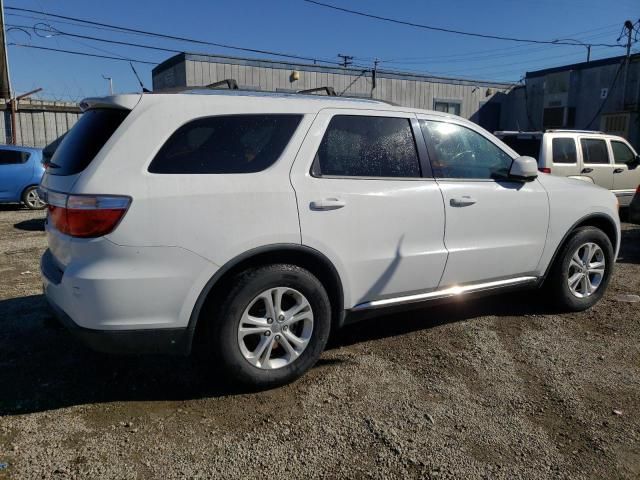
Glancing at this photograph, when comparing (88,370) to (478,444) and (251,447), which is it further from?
(478,444)

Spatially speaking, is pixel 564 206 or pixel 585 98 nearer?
pixel 564 206

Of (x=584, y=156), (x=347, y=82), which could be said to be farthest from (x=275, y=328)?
(x=347, y=82)

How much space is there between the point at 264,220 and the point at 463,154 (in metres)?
1.81

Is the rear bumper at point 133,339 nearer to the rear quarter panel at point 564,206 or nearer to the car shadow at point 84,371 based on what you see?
the car shadow at point 84,371

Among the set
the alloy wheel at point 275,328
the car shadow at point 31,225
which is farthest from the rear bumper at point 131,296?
the car shadow at point 31,225

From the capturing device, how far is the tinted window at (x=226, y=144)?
10.0 ft

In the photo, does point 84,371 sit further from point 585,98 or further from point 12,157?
point 585,98

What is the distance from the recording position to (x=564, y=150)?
30.9 feet

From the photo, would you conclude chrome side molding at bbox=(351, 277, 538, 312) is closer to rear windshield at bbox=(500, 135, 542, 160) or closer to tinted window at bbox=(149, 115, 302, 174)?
tinted window at bbox=(149, 115, 302, 174)

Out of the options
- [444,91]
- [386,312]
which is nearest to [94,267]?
[386,312]

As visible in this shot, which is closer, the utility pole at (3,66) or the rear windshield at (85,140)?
the rear windshield at (85,140)

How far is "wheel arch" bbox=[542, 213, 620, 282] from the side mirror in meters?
0.76

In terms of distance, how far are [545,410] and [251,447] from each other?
5.64 ft

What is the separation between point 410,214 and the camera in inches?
147
